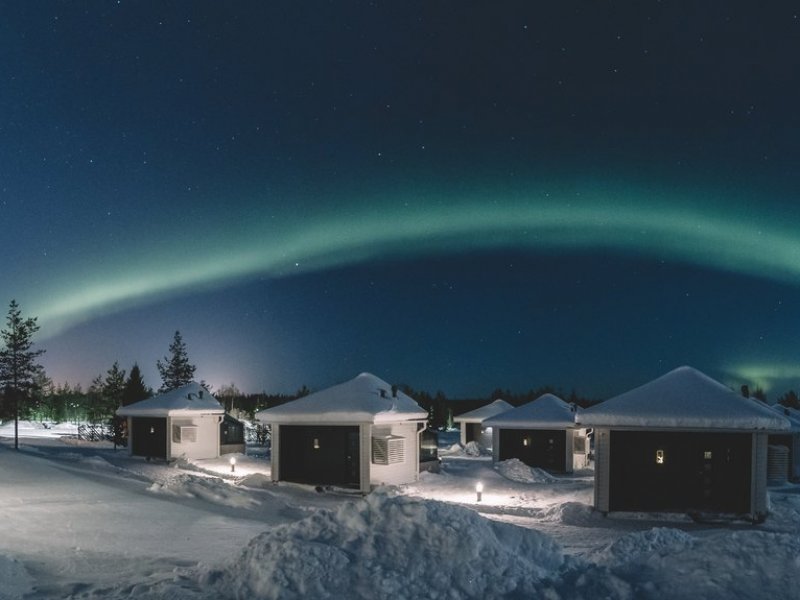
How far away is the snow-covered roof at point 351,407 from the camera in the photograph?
22406 mm

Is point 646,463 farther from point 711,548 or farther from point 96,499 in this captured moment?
point 96,499

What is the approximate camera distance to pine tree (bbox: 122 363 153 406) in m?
49.0

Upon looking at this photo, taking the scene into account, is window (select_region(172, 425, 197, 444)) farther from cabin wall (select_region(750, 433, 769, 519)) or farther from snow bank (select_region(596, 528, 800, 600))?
snow bank (select_region(596, 528, 800, 600))

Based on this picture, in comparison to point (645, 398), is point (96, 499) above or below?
below

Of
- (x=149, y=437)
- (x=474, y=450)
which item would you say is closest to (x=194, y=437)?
(x=149, y=437)

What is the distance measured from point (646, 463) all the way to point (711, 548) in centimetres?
923

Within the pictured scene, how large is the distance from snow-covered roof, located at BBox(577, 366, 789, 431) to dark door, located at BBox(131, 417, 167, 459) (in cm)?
2250

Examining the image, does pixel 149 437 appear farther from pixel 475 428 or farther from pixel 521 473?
pixel 475 428

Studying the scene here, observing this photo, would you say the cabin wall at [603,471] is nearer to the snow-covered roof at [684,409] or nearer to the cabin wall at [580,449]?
the snow-covered roof at [684,409]

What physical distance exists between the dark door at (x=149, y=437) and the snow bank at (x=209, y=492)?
14.2m

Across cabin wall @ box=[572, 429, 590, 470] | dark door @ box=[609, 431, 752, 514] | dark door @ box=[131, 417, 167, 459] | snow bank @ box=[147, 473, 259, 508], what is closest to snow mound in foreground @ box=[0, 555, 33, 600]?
snow bank @ box=[147, 473, 259, 508]

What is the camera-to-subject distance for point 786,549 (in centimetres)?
873

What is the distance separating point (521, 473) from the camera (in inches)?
1097

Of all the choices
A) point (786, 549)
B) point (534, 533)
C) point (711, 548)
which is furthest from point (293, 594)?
point (786, 549)
